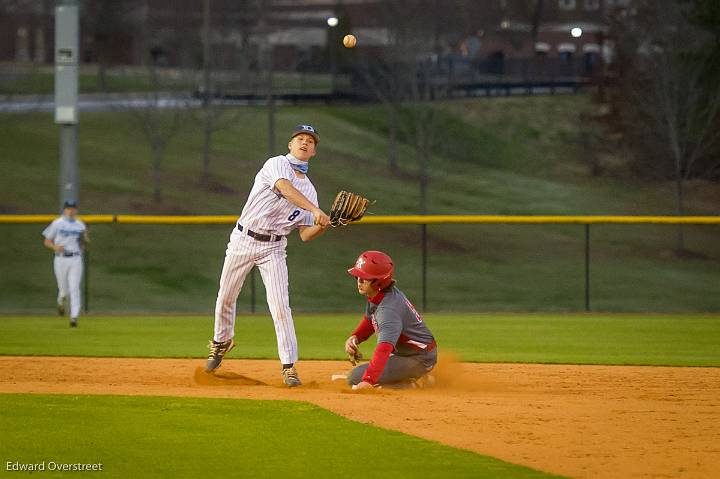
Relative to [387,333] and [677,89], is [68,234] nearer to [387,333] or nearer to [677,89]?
[387,333]

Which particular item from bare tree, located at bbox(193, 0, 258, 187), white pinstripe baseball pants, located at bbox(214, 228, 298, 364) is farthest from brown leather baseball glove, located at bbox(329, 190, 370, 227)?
bare tree, located at bbox(193, 0, 258, 187)

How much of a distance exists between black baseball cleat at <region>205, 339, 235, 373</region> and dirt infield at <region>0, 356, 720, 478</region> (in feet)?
0.34

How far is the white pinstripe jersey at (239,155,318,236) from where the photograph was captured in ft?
29.7

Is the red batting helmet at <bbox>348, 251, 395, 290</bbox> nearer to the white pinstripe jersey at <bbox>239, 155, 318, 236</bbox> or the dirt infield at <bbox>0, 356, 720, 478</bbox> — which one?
the white pinstripe jersey at <bbox>239, 155, 318, 236</bbox>

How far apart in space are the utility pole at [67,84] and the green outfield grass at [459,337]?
2106 millimetres

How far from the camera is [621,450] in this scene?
669cm

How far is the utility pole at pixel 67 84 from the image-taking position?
17.9 meters

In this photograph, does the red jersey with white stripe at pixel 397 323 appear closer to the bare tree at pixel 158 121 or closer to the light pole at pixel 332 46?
the bare tree at pixel 158 121

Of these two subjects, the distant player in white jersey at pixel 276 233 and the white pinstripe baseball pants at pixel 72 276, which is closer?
the distant player in white jersey at pixel 276 233

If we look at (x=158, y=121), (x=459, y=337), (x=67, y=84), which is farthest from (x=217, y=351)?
(x=158, y=121)

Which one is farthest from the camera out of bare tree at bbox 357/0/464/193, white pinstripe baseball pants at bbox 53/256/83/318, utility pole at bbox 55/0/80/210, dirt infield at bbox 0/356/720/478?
bare tree at bbox 357/0/464/193

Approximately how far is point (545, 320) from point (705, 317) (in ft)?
8.50

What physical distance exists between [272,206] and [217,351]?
4.19ft

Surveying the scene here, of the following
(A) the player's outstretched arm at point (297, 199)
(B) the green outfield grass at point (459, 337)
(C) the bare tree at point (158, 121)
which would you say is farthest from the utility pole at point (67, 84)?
(C) the bare tree at point (158, 121)
